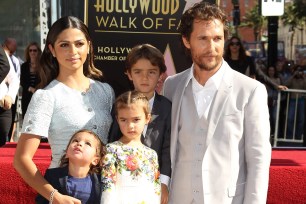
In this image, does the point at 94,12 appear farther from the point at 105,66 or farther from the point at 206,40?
the point at 206,40

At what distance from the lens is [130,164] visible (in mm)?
2889

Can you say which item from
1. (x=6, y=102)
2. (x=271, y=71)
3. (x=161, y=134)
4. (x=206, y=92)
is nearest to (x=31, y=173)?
(x=161, y=134)

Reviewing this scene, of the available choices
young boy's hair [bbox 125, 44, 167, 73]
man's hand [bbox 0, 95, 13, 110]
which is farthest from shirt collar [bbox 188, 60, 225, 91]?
man's hand [bbox 0, 95, 13, 110]

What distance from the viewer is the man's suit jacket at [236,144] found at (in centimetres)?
290

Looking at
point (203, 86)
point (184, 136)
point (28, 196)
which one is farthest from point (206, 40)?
A: point (28, 196)

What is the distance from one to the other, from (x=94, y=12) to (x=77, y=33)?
8.53ft

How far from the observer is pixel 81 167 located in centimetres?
292

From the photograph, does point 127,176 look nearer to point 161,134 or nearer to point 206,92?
point 161,134

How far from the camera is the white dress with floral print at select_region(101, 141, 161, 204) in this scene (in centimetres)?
287

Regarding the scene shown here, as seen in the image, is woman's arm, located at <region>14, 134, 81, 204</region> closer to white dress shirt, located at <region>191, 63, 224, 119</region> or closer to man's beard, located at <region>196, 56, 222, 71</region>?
white dress shirt, located at <region>191, 63, 224, 119</region>

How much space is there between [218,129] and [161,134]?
1.04ft

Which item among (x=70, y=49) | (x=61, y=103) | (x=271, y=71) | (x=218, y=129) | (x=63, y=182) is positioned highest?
(x=70, y=49)

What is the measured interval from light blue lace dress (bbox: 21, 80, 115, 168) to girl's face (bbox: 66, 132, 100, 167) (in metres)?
0.06

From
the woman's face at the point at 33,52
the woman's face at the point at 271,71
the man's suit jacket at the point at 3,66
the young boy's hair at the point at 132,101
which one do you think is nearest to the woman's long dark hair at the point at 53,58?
the young boy's hair at the point at 132,101
